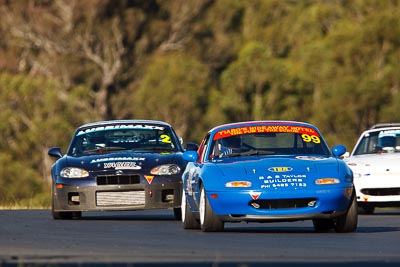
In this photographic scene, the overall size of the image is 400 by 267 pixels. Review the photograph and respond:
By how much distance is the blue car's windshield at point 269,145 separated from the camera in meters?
16.5

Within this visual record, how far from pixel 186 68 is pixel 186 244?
40031 millimetres

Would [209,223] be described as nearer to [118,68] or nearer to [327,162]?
[327,162]

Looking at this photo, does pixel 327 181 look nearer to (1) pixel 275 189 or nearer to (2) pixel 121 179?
(1) pixel 275 189

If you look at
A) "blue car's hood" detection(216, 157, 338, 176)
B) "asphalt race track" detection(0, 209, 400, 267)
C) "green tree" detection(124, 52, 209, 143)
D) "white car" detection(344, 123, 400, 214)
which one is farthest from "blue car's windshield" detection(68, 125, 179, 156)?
"green tree" detection(124, 52, 209, 143)

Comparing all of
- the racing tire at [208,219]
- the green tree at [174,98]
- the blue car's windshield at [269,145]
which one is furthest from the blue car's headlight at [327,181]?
the green tree at [174,98]

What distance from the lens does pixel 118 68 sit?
56.5 meters

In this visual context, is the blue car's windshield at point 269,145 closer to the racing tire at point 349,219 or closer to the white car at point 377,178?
the racing tire at point 349,219

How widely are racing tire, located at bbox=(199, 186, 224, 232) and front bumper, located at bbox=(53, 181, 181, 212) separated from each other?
10.7 feet

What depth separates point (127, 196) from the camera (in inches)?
750

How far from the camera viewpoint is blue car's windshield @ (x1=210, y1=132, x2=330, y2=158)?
16.5 meters

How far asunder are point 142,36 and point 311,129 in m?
40.6

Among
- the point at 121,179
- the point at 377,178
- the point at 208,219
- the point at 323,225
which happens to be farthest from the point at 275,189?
the point at 377,178

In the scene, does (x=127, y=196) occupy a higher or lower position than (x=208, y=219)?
lower

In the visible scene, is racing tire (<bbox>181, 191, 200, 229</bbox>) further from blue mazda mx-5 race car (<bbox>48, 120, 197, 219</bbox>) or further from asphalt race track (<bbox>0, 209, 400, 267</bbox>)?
blue mazda mx-5 race car (<bbox>48, 120, 197, 219</bbox>)
